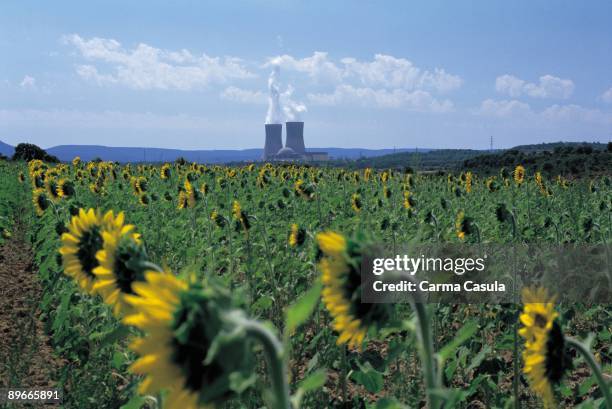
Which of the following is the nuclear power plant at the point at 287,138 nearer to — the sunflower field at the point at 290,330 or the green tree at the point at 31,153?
the green tree at the point at 31,153

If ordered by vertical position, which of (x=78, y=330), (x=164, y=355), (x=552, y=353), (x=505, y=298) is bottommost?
(x=78, y=330)

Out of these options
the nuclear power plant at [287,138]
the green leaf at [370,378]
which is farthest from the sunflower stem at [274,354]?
the nuclear power plant at [287,138]

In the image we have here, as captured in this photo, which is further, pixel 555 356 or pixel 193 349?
pixel 555 356

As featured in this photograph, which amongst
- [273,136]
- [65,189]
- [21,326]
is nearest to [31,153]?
[65,189]

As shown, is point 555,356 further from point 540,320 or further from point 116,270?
point 116,270

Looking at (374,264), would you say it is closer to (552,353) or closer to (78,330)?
(552,353)

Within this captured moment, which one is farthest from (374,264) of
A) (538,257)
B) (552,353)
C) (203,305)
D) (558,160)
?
(558,160)

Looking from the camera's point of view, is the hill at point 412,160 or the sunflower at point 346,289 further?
the hill at point 412,160
